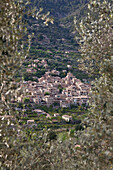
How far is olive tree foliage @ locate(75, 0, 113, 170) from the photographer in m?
5.38

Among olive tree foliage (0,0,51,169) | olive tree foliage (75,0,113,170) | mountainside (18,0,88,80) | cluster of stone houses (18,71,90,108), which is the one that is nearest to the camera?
olive tree foliage (0,0,51,169)

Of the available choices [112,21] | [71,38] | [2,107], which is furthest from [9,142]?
[71,38]

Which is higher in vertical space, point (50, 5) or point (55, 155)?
point (50, 5)

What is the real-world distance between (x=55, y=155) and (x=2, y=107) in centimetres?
789

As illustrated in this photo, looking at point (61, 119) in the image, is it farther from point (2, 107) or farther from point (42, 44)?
point (42, 44)

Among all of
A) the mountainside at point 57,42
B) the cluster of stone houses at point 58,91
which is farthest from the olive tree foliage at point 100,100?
the mountainside at point 57,42

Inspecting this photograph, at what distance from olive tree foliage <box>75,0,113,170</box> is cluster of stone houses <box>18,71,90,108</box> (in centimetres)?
4202

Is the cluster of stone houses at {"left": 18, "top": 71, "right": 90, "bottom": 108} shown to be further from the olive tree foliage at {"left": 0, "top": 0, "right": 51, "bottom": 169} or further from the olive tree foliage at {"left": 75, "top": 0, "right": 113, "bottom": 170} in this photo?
the olive tree foliage at {"left": 0, "top": 0, "right": 51, "bottom": 169}

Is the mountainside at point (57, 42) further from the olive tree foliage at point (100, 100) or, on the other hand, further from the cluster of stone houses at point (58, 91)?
the olive tree foliage at point (100, 100)

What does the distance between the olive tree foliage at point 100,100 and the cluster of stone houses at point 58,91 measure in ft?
138

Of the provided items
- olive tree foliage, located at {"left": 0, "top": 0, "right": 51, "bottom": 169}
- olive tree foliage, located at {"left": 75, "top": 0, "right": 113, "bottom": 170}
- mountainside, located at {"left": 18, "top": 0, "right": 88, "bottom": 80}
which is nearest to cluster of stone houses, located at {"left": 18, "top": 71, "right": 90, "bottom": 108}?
mountainside, located at {"left": 18, "top": 0, "right": 88, "bottom": 80}

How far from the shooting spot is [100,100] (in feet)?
20.0

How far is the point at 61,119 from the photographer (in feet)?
158

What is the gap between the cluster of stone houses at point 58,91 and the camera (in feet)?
199
